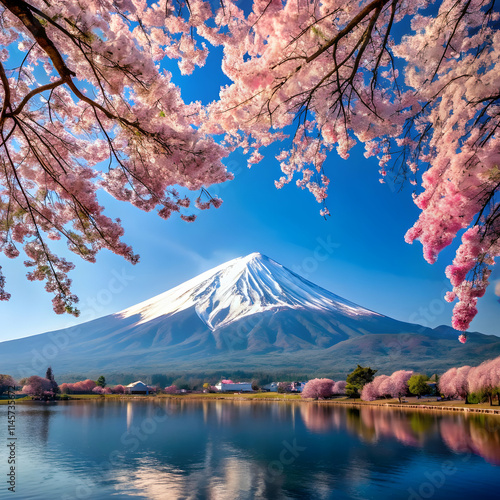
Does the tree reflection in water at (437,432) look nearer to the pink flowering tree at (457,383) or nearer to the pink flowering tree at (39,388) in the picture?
the pink flowering tree at (457,383)

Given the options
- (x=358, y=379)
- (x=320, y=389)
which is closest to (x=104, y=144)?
(x=358, y=379)

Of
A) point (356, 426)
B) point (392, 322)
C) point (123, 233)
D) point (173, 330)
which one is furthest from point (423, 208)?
point (392, 322)

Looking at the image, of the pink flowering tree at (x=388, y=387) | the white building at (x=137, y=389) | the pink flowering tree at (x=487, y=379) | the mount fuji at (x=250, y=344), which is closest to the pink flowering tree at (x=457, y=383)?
the pink flowering tree at (x=487, y=379)

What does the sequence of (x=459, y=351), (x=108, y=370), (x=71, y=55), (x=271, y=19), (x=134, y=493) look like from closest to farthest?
1. (x=71, y=55)
2. (x=271, y=19)
3. (x=134, y=493)
4. (x=108, y=370)
5. (x=459, y=351)

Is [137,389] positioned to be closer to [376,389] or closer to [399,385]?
[376,389]

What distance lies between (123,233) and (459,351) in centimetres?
16708

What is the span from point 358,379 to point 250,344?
11741cm

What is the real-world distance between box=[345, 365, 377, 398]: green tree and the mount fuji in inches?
2266

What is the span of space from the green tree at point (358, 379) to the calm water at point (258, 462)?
3025 centimetres

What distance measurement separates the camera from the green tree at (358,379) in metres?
56.6

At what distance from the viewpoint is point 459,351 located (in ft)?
473

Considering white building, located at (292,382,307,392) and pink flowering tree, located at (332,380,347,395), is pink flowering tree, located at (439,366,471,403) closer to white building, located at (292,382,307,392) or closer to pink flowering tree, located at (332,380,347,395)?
pink flowering tree, located at (332,380,347,395)

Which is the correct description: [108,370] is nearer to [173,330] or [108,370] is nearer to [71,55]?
[173,330]

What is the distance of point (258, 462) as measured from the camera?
53.9 feet
